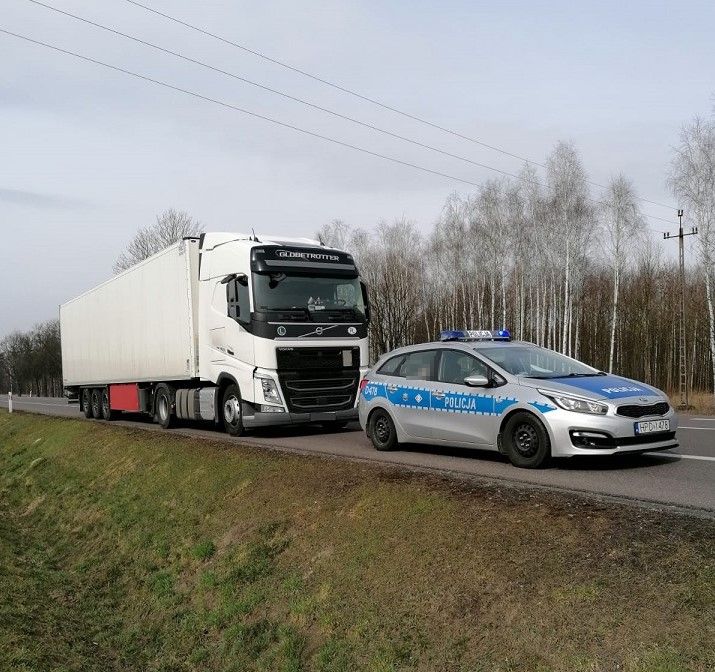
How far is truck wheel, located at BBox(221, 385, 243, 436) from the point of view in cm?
1417

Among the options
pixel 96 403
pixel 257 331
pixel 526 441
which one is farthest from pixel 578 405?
pixel 96 403

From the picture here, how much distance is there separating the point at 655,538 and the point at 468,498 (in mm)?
1879

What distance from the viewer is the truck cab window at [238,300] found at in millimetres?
13445

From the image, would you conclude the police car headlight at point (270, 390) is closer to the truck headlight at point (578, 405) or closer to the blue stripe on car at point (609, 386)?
the blue stripe on car at point (609, 386)

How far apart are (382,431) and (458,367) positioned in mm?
1970

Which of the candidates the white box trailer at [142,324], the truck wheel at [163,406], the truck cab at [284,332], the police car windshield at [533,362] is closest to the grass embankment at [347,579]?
the truck cab at [284,332]

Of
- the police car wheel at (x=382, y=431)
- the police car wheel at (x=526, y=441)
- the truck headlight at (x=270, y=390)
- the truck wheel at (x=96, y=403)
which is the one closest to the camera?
the police car wheel at (x=526, y=441)

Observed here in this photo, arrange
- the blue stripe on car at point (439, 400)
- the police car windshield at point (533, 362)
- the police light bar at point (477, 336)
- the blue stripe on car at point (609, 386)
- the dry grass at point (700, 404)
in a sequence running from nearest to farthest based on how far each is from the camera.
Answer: the blue stripe on car at point (609, 386)
the blue stripe on car at point (439, 400)
the police car windshield at point (533, 362)
the police light bar at point (477, 336)
the dry grass at point (700, 404)

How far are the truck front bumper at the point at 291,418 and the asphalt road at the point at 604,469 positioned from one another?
72 cm

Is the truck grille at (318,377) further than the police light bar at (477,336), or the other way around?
the truck grille at (318,377)

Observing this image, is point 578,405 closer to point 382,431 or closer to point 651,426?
point 651,426

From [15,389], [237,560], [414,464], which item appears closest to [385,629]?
[237,560]

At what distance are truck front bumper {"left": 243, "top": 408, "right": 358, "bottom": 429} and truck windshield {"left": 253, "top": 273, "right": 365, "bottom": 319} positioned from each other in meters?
1.90

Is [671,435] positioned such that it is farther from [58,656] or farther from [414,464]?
[58,656]
